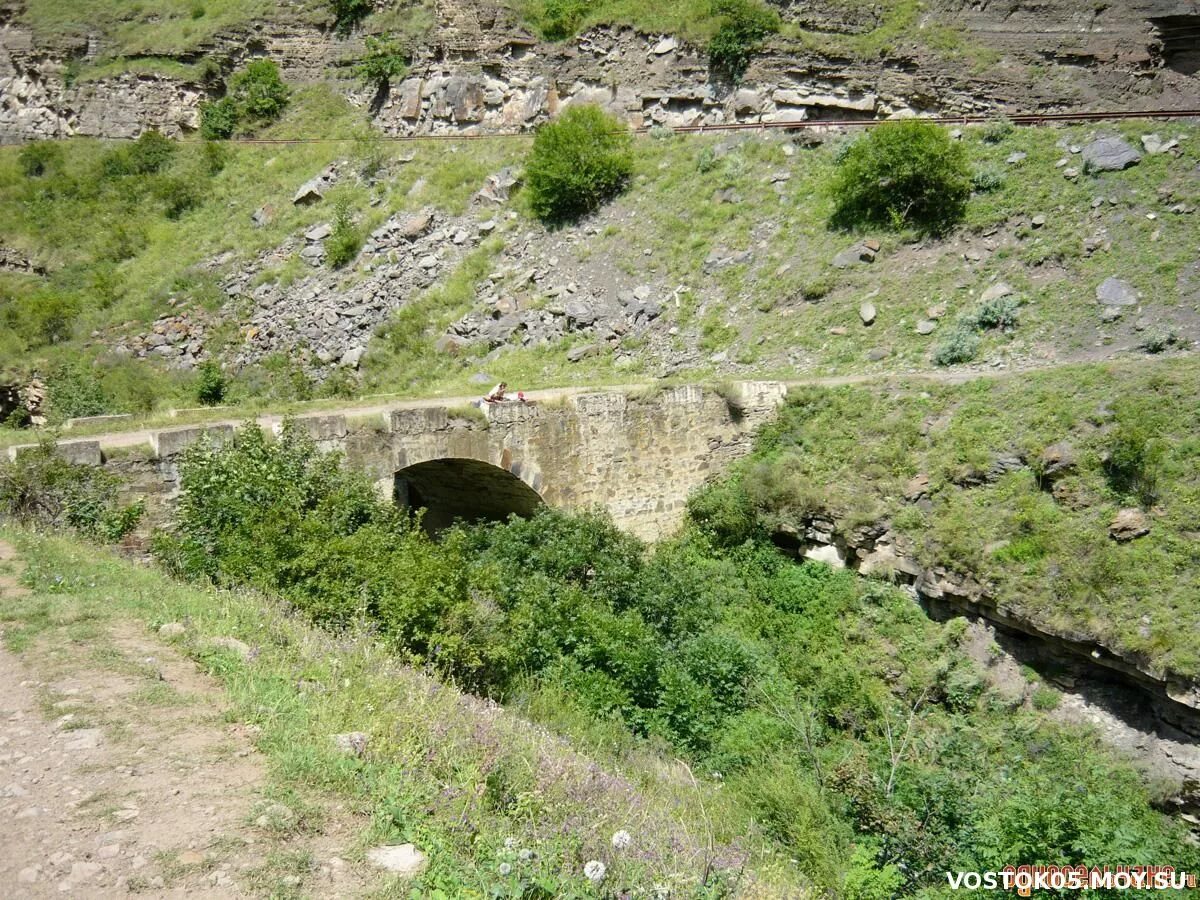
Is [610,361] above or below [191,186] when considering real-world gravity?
below

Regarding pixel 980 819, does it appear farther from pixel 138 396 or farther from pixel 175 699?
pixel 138 396

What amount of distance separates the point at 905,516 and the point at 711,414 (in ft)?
12.6

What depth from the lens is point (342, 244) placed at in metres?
23.3

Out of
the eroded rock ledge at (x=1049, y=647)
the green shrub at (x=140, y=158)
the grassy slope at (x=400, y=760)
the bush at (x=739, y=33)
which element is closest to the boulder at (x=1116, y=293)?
the eroded rock ledge at (x=1049, y=647)

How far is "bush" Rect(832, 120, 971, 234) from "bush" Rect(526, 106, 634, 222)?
6180 millimetres

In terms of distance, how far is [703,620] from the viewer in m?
12.2

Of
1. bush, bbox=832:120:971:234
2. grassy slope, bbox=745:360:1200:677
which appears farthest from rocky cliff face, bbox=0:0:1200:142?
grassy slope, bbox=745:360:1200:677

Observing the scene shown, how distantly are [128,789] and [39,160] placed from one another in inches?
1181

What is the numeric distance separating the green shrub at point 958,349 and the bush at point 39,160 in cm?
2713

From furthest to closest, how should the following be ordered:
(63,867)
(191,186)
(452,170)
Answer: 1. (191,186)
2. (452,170)
3. (63,867)

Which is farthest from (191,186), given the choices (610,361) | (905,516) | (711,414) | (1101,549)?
(1101,549)

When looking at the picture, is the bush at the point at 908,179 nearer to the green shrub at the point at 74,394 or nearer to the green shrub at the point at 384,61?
the green shrub at the point at 384,61

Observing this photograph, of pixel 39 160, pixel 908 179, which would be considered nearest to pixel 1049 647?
pixel 908 179

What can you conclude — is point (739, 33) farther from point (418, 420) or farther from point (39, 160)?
point (39, 160)
